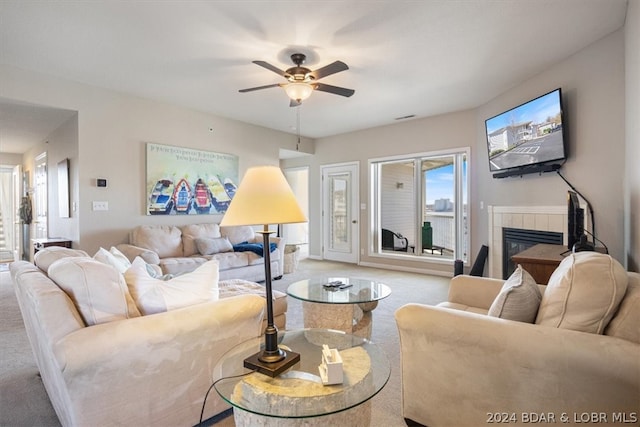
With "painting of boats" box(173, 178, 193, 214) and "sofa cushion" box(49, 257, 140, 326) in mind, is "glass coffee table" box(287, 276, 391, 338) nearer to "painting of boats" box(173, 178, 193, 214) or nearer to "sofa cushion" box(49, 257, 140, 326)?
"sofa cushion" box(49, 257, 140, 326)

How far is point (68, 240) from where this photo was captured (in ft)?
13.3

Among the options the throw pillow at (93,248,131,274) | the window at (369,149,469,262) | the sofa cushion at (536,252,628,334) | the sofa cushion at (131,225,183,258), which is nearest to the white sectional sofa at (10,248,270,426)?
the throw pillow at (93,248,131,274)

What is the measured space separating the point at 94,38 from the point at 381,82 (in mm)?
2904

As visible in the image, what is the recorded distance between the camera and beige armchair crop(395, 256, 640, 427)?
3.65 ft

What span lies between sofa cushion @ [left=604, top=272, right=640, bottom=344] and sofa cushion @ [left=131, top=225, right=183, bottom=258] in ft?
14.1

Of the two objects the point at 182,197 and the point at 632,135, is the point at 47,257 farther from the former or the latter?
the point at 632,135

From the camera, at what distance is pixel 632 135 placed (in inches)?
88.6

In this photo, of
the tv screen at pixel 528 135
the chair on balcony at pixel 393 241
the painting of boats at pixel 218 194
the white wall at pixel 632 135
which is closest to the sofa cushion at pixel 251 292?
the white wall at pixel 632 135

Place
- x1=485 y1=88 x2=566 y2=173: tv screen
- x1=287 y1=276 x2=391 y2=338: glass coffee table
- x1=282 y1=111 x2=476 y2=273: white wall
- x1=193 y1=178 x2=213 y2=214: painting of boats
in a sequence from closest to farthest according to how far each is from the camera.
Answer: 1. x1=287 y1=276 x2=391 y2=338: glass coffee table
2. x1=485 y1=88 x2=566 y2=173: tv screen
3. x1=193 y1=178 x2=213 y2=214: painting of boats
4. x1=282 y1=111 x2=476 y2=273: white wall

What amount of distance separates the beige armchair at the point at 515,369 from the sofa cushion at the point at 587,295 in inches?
2.1

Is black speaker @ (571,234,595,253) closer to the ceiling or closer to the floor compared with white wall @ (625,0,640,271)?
closer to the floor

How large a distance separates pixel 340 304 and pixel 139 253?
103 inches

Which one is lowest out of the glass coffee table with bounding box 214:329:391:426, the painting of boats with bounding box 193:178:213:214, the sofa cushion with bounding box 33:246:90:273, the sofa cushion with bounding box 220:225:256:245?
the glass coffee table with bounding box 214:329:391:426

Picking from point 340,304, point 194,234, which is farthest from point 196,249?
point 340,304
